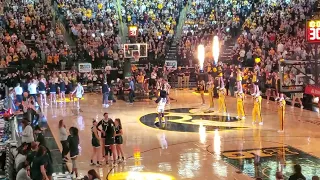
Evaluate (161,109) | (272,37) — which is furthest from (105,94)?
(272,37)

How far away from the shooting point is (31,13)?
33.7m

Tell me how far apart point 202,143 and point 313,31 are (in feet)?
16.7

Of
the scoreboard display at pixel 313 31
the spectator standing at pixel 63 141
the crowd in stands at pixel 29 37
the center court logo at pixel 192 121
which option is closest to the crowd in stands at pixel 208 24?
the crowd in stands at pixel 29 37

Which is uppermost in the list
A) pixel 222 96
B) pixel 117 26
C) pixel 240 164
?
pixel 117 26

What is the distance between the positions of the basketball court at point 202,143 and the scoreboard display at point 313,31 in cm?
335

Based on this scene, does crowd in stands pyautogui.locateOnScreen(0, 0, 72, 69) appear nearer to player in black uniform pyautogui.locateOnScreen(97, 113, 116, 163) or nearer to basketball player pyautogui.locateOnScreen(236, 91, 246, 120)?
basketball player pyautogui.locateOnScreen(236, 91, 246, 120)

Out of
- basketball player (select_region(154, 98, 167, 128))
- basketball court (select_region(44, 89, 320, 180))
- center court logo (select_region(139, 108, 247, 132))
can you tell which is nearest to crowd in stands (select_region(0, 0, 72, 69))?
basketball court (select_region(44, 89, 320, 180))

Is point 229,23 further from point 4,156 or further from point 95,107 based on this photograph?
point 4,156

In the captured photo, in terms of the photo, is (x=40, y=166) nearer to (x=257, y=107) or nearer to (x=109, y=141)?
(x=109, y=141)

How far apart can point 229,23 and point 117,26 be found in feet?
26.6

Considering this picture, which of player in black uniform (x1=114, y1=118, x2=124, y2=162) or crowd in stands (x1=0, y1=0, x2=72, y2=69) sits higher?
crowd in stands (x1=0, y1=0, x2=72, y2=69)

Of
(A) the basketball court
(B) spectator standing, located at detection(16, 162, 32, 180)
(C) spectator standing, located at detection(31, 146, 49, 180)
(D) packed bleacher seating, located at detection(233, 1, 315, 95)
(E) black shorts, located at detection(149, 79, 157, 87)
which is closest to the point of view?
(B) spectator standing, located at detection(16, 162, 32, 180)

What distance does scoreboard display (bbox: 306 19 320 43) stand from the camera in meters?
13.9

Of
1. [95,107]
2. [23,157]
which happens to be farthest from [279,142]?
[95,107]
